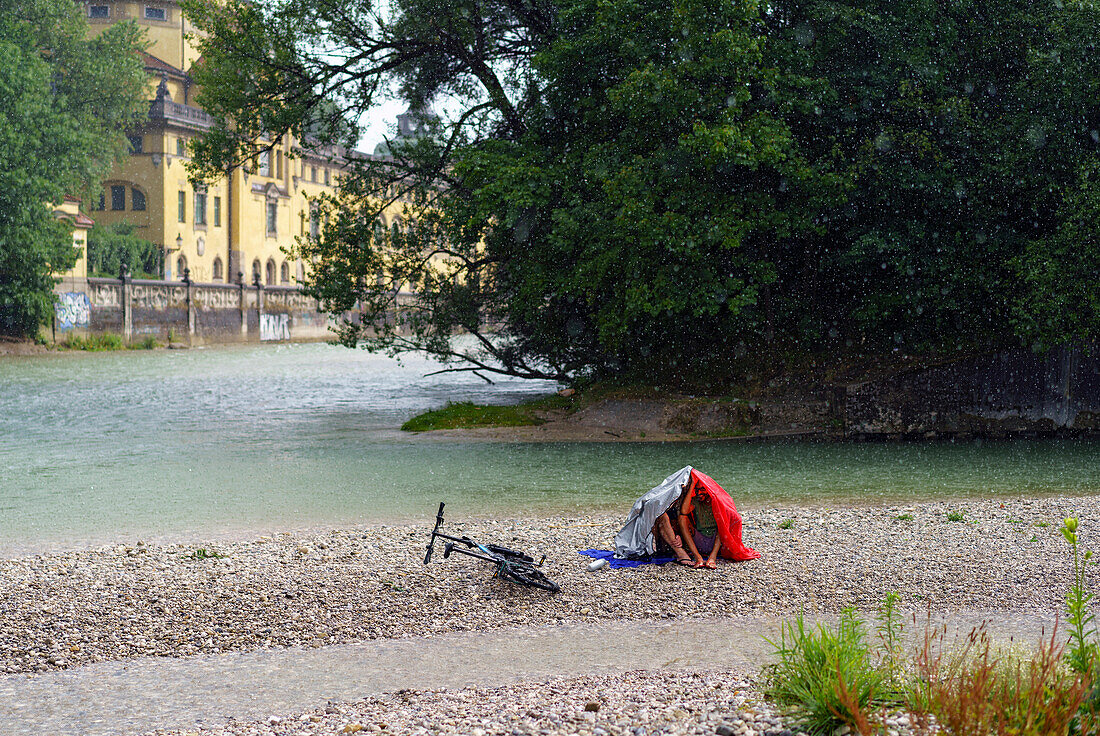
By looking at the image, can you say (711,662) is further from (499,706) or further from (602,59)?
(602,59)

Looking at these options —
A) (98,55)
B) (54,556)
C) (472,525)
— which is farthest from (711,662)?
(98,55)

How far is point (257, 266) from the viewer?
95.2 m

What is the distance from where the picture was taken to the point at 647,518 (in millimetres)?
10695

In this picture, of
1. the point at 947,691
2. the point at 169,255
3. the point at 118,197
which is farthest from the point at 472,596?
the point at 118,197

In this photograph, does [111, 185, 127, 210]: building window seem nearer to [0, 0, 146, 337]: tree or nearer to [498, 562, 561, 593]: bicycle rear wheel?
[0, 0, 146, 337]: tree

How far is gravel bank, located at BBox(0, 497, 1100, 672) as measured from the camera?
345 inches

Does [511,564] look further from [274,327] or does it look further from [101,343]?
[274,327]

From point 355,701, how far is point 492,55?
23.8m

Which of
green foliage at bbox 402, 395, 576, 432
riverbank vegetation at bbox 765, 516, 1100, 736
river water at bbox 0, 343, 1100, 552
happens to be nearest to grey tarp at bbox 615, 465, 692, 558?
riverbank vegetation at bbox 765, 516, 1100, 736

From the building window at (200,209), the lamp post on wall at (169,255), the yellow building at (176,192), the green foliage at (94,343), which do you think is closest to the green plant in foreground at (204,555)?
the green foliage at (94,343)

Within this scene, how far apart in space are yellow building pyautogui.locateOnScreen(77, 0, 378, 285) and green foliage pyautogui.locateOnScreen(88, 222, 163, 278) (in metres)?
1.25

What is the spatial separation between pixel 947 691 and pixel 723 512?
18.6ft

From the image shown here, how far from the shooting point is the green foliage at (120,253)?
2916 inches

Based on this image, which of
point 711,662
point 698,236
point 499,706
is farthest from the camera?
point 698,236
